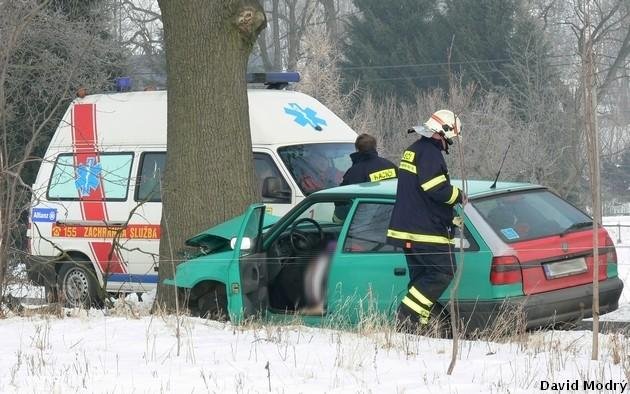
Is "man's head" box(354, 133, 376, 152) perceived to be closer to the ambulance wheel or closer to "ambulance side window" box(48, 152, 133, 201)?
"ambulance side window" box(48, 152, 133, 201)

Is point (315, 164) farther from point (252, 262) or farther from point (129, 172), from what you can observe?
point (252, 262)

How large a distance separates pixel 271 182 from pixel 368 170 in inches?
48.7

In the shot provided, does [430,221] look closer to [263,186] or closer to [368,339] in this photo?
[368,339]

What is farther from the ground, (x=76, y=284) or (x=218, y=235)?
(x=218, y=235)

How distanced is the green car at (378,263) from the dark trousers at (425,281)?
0.37ft

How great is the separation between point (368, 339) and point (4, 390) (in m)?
2.40

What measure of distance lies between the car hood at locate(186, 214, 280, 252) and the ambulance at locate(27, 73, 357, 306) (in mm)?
2679

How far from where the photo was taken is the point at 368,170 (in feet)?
38.1

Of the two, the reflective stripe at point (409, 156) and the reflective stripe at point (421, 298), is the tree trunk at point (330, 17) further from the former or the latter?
the reflective stripe at point (421, 298)

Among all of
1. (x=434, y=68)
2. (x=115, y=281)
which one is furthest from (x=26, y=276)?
(x=434, y=68)

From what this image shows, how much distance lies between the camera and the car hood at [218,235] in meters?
9.31

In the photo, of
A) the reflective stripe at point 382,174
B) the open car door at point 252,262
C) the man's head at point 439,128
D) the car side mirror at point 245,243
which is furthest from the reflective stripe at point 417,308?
the reflective stripe at point 382,174

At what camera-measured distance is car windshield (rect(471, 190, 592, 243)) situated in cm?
850

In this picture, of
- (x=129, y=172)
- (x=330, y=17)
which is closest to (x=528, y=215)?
(x=129, y=172)
